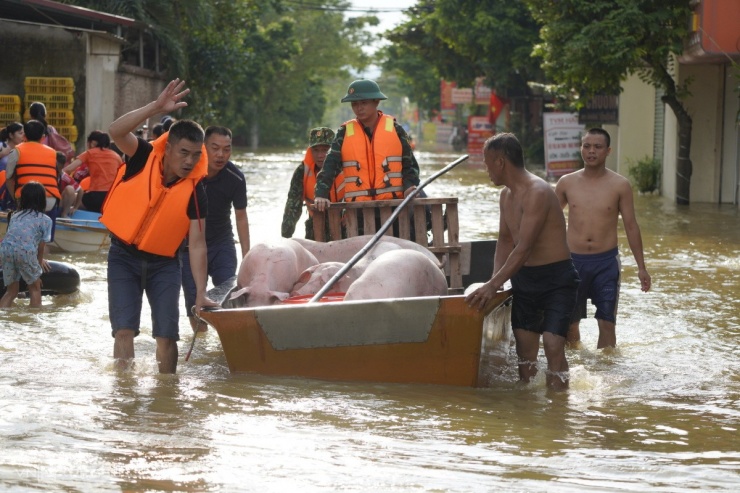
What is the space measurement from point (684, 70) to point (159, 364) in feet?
57.6

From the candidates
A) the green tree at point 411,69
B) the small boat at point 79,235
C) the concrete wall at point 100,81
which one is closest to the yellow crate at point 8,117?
the concrete wall at point 100,81

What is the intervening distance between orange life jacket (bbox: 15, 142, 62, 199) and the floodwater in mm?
2693

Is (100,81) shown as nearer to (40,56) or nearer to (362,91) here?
(40,56)

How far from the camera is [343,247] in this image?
29.0ft

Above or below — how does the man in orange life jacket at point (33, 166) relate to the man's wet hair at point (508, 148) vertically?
below

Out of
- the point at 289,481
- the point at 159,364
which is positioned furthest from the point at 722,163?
the point at 289,481

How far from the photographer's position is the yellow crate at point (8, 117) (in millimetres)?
20781

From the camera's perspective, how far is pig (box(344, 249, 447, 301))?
762 cm

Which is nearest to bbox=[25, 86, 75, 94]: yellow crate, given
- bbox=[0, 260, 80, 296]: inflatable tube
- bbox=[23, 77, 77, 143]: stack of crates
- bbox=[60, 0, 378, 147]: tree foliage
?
bbox=[23, 77, 77, 143]: stack of crates

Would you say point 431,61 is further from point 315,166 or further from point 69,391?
point 69,391

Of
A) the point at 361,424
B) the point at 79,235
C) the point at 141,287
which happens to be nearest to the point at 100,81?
the point at 79,235

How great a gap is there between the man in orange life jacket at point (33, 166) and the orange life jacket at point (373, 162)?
4341 mm

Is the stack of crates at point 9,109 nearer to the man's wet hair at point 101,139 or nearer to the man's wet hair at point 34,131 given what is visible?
the man's wet hair at point 101,139

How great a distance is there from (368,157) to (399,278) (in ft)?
6.41
